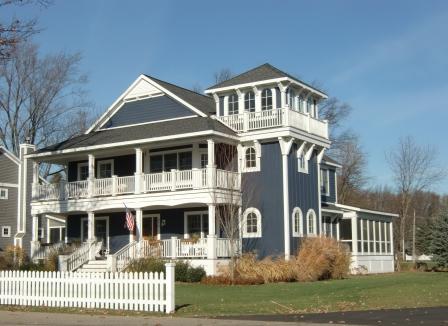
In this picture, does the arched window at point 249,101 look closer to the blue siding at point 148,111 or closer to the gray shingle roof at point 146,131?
the gray shingle roof at point 146,131

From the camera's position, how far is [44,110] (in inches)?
2048

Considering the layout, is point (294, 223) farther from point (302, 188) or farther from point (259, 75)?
point (259, 75)

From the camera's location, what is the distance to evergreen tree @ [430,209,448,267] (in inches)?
1489

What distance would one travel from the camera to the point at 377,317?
1420cm

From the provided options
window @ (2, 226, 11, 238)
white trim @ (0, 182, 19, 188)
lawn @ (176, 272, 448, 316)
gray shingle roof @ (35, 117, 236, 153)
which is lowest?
lawn @ (176, 272, 448, 316)

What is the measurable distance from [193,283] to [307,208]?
782 centimetres

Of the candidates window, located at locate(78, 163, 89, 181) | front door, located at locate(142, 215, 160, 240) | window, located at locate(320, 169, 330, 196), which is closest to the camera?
front door, located at locate(142, 215, 160, 240)

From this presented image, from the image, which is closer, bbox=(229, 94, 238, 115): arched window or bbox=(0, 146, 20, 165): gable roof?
bbox=(229, 94, 238, 115): arched window

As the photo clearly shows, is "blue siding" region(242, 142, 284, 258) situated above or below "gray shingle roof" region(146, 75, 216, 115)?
below

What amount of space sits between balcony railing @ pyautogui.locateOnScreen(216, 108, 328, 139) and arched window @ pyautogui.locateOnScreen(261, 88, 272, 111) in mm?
713

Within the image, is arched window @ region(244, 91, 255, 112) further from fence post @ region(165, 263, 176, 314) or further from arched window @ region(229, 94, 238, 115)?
fence post @ region(165, 263, 176, 314)

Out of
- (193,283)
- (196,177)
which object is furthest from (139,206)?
(193,283)

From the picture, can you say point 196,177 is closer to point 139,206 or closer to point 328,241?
point 139,206

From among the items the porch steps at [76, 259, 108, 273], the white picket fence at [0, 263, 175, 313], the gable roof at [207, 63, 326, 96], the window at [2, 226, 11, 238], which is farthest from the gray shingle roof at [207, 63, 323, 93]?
the window at [2, 226, 11, 238]
